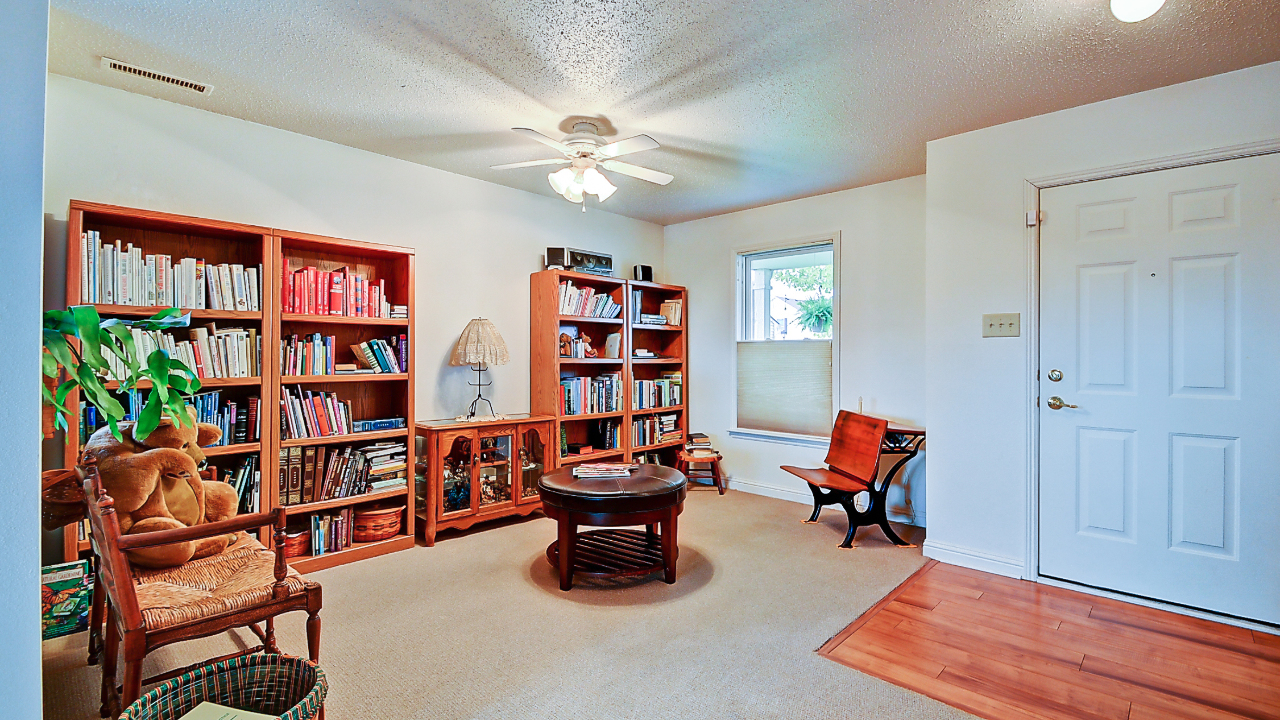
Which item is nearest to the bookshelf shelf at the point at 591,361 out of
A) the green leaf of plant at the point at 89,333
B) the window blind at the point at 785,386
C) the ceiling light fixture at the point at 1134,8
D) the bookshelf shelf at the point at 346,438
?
the window blind at the point at 785,386

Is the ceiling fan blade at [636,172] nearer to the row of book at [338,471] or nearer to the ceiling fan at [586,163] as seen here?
the ceiling fan at [586,163]

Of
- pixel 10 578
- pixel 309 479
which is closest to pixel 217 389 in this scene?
pixel 309 479

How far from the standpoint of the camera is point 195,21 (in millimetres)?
2160

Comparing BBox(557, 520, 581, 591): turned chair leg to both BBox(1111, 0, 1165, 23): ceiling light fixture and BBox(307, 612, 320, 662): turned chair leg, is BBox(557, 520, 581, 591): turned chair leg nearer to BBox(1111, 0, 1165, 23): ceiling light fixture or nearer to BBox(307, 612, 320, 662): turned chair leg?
BBox(307, 612, 320, 662): turned chair leg

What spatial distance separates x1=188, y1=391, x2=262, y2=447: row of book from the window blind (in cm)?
353

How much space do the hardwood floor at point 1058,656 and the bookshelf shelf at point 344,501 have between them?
97.5 inches

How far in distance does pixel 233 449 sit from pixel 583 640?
6.38ft

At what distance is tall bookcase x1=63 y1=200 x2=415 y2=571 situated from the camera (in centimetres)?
260

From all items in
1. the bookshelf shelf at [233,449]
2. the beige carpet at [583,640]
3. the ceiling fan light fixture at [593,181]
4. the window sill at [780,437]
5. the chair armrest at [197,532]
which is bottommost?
the beige carpet at [583,640]

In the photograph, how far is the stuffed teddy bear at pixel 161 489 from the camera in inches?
76.1

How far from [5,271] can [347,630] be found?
2001mm

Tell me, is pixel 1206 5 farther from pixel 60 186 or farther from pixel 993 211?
pixel 60 186

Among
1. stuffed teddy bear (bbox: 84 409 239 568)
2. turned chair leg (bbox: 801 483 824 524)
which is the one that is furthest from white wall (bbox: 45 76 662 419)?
turned chair leg (bbox: 801 483 824 524)

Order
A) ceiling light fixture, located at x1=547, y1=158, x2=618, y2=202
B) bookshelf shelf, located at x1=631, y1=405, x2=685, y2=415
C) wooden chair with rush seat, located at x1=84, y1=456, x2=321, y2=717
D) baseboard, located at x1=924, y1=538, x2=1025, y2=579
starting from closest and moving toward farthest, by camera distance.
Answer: wooden chair with rush seat, located at x1=84, y1=456, x2=321, y2=717 < ceiling light fixture, located at x1=547, y1=158, x2=618, y2=202 < baseboard, located at x1=924, y1=538, x2=1025, y2=579 < bookshelf shelf, located at x1=631, y1=405, x2=685, y2=415
